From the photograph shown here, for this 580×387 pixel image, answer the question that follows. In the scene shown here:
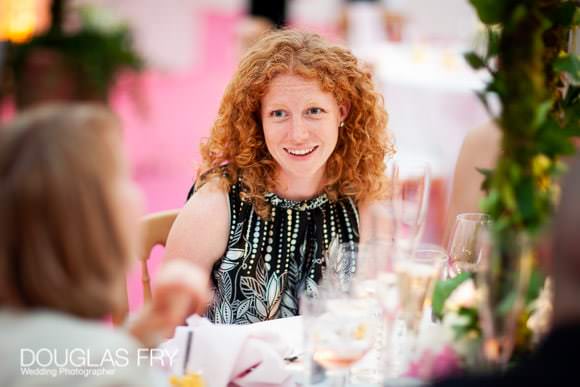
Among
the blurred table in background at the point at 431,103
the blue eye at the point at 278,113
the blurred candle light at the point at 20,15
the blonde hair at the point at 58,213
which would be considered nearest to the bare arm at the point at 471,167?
the blue eye at the point at 278,113

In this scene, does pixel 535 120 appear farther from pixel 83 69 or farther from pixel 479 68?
pixel 83 69

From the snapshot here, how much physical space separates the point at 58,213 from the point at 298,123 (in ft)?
4.34

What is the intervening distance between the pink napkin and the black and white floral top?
683 millimetres

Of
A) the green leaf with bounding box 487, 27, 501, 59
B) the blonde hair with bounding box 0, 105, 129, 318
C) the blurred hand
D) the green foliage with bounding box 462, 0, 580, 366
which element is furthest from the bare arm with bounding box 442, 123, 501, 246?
the blonde hair with bounding box 0, 105, 129, 318

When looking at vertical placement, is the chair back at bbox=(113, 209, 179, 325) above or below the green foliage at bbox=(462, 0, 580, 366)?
below

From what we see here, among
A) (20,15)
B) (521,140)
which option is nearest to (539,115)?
(521,140)

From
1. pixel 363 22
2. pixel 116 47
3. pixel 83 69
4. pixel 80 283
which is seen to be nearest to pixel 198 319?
pixel 80 283

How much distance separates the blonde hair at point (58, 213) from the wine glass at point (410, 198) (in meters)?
0.69

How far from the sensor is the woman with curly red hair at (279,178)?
7.64ft

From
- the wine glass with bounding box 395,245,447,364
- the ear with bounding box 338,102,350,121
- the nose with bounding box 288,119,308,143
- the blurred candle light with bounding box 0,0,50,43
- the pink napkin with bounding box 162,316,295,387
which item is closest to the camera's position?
the wine glass with bounding box 395,245,447,364

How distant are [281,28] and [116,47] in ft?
11.0

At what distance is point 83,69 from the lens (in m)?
3.93

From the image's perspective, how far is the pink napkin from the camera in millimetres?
1540

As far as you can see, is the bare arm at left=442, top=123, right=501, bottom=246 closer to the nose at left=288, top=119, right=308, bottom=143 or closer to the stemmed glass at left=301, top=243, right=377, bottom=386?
the nose at left=288, top=119, right=308, bottom=143
